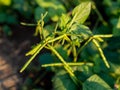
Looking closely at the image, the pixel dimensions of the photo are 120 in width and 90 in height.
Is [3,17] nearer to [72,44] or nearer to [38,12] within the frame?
[38,12]

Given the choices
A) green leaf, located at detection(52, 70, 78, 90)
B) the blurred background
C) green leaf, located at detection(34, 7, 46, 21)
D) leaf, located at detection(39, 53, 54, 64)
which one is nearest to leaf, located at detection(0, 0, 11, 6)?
the blurred background

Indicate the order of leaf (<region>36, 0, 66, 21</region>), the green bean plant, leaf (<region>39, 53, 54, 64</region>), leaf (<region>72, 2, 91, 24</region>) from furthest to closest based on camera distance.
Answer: leaf (<region>36, 0, 66, 21</region>), leaf (<region>39, 53, 54, 64</region>), leaf (<region>72, 2, 91, 24</region>), the green bean plant

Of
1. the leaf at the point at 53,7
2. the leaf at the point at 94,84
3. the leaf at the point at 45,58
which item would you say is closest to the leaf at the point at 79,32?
the leaf at the point at 94,84

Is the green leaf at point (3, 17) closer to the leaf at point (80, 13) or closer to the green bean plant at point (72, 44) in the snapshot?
the green bean plant at point (72, 44)

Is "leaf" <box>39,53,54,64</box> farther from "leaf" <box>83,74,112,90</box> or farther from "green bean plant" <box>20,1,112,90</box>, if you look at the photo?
"leaf" <box>83,74,112,90</box>

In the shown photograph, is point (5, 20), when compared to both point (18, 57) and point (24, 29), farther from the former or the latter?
point (18, 57)

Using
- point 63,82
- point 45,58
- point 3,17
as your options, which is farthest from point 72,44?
point 3,17
